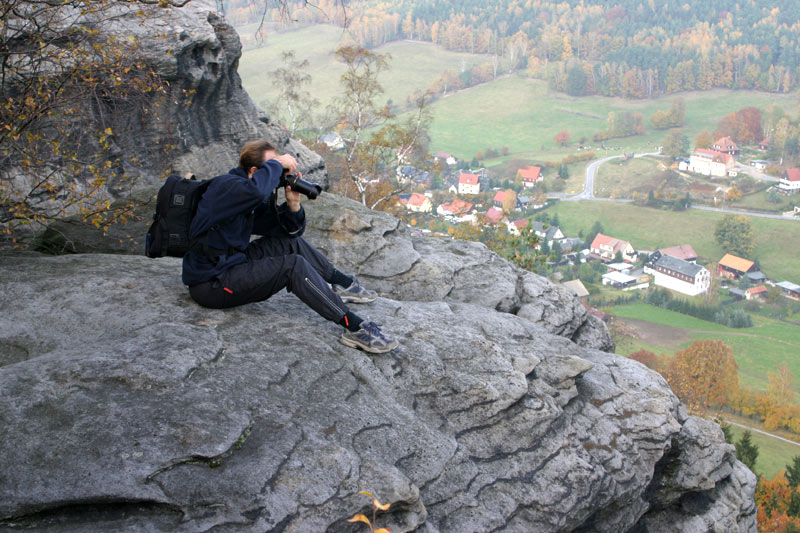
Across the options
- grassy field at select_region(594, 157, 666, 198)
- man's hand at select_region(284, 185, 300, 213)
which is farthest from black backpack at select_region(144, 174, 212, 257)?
grassy field at select_region(594, 157, 666, 198)

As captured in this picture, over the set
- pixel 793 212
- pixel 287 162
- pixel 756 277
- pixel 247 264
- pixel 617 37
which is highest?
pixel 287 162

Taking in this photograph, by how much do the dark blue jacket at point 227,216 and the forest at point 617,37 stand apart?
13160 cm

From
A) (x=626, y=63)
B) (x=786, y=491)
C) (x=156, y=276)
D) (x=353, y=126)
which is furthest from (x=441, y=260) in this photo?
(x=626, y=63)

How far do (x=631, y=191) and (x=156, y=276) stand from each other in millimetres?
103292

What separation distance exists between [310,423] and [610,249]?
81.9 m

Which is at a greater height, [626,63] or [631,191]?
[626,63]

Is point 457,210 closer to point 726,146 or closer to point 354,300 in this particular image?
point 354,300

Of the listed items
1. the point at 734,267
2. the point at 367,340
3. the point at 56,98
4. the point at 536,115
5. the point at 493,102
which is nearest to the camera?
the point at 367,340

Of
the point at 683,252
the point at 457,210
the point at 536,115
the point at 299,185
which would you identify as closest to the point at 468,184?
the point at 683,252

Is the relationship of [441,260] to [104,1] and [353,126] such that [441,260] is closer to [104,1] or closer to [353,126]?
[104,1]

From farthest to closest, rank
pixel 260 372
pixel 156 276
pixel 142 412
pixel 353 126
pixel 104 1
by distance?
pixel 353 126 → pixel 104 1 → pixel 156 276 → pixel 260 372 → pixel 142 412

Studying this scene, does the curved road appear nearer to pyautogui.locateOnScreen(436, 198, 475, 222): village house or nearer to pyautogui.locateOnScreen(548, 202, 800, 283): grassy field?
pyautogui.locateOnScreen(548, 202, 800, 283): grassy field

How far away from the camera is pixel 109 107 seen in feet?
46.3

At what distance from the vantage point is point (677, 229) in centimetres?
9112
